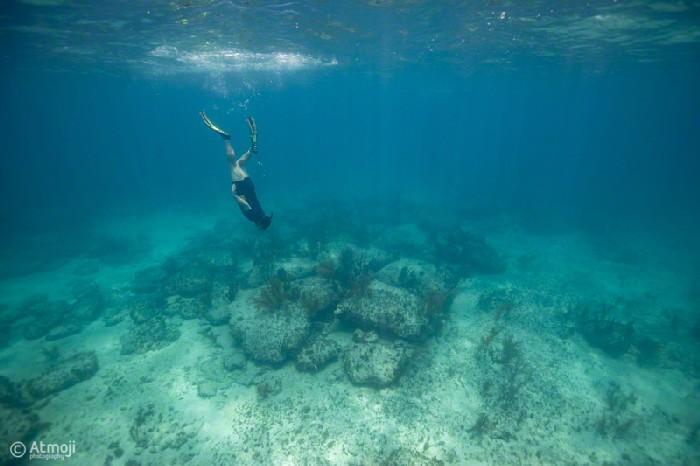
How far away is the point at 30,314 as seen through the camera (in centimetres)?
1477

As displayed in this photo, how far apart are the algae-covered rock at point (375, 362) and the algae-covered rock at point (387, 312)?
52 cm

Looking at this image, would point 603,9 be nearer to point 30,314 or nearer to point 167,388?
point 167,388

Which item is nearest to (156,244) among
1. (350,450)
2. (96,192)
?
(350,450)

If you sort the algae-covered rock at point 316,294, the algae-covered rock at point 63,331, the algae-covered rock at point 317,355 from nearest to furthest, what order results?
the algae-covered rock at point 317,355
the algae-covered rock at point 316,294
the algae-covered rock at point 63,331

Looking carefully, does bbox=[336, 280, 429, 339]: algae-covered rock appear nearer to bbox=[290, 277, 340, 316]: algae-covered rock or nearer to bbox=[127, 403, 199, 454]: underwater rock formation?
bbox=[290, 277, 340, 316]: algae-covered rock

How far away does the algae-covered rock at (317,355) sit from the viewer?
986cm

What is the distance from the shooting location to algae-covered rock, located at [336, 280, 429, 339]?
10125mm

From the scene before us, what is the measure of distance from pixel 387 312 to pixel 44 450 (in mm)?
9170

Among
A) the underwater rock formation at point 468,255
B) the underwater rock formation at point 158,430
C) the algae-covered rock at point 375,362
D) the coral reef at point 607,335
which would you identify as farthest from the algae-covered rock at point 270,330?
the coral reef at point 607,335

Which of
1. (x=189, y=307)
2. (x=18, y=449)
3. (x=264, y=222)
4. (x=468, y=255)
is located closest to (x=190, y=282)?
(x=189, y=307)

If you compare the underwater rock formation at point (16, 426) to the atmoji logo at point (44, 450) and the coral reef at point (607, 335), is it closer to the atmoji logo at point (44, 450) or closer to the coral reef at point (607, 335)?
the atmoji logo at point (44, 450)

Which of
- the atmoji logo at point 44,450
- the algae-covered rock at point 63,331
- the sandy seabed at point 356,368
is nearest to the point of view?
the atmoji logo at point 44,450

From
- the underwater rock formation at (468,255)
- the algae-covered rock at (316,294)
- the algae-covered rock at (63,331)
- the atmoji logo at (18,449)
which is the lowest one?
the underwater rock formation at (468,255)

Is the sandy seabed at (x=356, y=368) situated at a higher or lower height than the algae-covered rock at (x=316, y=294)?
lower
